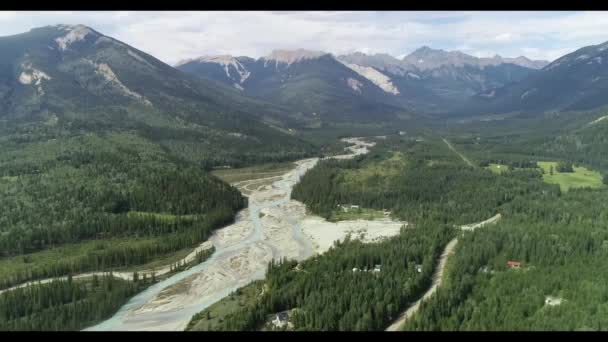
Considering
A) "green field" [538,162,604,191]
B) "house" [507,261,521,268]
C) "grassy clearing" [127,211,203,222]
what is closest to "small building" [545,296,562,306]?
"house" [507,261,521,268]

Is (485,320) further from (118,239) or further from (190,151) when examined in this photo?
(190,151)

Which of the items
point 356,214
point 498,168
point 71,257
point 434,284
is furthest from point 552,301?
point 498,168

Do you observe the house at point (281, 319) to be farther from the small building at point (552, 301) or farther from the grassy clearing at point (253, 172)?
the grassy clearing at point (253, 172)

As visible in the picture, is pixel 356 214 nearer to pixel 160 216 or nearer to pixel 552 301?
pixel 160 216

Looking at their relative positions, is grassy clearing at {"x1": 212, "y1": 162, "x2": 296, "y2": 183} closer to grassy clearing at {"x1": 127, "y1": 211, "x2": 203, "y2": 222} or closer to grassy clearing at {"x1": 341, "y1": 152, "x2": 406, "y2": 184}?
grassy clearing at {"x1": 341, "y1": 152, "x2": 406, "y2": 184}

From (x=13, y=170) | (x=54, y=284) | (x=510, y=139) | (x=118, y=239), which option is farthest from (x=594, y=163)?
(x=13, y=170)

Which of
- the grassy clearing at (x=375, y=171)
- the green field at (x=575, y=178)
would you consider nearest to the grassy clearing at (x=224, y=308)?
the grassy clearing at (x=375, y=171)
